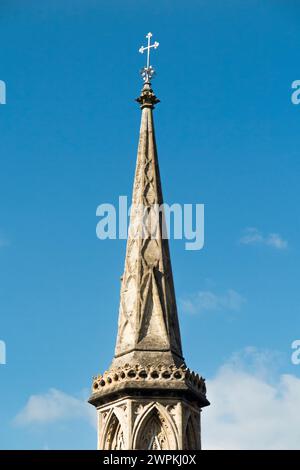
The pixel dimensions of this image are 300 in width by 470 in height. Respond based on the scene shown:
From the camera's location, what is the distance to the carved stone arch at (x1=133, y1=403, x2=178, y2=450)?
53906mm

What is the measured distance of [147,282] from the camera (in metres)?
56.9

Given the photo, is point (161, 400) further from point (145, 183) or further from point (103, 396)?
point (145, 183)

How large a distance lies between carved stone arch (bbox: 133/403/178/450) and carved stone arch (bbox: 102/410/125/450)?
0.86 m

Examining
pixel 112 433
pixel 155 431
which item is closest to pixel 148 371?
pixel 155 431

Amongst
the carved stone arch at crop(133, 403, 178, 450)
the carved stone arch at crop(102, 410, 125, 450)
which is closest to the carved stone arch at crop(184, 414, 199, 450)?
the carved stone arch at crop(133, 403, 178, 450)

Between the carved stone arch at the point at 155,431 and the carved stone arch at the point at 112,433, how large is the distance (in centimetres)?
86

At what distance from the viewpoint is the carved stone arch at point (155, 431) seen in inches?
2122

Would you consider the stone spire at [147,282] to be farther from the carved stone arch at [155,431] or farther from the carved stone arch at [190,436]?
the carved stone arch at [190,436]

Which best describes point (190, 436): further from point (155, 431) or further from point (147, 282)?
point (147, 282)

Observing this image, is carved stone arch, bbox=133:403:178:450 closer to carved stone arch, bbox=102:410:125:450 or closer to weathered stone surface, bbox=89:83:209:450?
weathered stone surface, bbox=89:83:209:450

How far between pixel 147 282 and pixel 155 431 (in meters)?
6.07

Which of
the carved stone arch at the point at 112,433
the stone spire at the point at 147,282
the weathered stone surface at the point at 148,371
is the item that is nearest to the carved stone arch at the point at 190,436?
the weathered stone surface at the point at 148,371
